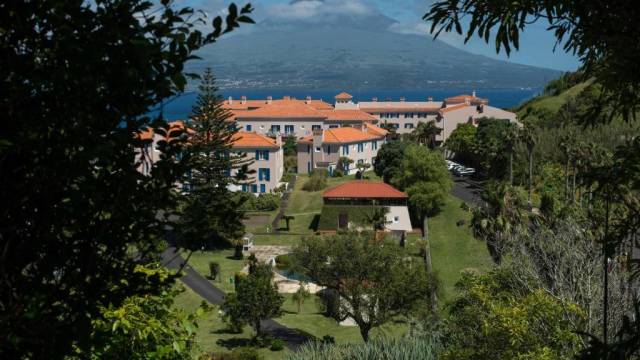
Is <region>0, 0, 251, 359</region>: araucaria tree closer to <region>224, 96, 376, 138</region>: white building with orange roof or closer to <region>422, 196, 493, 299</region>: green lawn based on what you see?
<region>422, 196, 493, 299</region>: green lawn

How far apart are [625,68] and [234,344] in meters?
27.2

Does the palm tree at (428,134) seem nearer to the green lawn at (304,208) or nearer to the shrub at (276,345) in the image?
the green lawn at (304,208)

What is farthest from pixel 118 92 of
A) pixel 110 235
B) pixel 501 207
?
pixel 501 207

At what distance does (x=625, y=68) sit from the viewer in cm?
503

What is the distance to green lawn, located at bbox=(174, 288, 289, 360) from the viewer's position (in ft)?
94.4

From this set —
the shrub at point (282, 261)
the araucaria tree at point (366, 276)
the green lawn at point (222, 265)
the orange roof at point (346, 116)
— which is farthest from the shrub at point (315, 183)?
the araucaria tree at point (366, 276)

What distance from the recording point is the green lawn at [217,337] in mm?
28767

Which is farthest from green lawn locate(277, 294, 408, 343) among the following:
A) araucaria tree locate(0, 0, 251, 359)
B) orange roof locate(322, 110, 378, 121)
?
orange roof locate(322, 110, 378, 121)

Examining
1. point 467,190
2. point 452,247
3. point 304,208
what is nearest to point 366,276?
point 452,247

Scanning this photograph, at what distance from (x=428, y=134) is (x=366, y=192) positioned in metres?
32.3

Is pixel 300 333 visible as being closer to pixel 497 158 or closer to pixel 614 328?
pixel 614 328

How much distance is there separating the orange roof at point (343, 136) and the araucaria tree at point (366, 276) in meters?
43.4

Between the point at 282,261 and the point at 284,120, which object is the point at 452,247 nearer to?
the point at 282,261

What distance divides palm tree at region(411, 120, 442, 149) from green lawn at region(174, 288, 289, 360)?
51.6 meters
